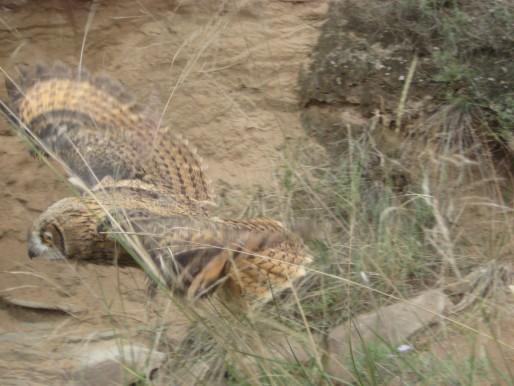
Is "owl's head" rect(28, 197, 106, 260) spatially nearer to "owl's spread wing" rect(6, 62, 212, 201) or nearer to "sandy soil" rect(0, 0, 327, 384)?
"owl's spread wing" rect(6, 62, 212, 201)

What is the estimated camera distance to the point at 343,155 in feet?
14.7

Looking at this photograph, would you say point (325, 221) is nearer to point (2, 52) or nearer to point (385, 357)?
point (385, 357)


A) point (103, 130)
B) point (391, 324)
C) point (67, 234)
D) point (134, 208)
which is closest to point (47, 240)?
point (67, 234)

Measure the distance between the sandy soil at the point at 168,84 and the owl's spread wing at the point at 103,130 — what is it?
70 cm

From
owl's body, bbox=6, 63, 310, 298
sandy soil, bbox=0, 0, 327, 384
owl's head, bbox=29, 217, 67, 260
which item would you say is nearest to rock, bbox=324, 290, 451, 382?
owl's body, bbox=6, 63, 310, 298

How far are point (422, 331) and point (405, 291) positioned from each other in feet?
1.20

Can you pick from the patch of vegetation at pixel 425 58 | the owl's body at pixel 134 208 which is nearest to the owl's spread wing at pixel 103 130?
the owl's body at pixel 134 208

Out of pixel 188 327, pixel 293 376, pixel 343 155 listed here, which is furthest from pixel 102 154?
pixel 293 376

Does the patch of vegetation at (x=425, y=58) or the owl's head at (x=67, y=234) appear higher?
the patch of vegetation at (x=425, y=58)

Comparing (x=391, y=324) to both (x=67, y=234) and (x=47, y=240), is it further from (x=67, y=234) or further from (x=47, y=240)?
(x=47, y=240)

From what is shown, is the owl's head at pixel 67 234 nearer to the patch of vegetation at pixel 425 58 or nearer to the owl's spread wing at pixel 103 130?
the owl's spread wing at pixel 103 130

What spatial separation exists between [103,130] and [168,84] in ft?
4.46

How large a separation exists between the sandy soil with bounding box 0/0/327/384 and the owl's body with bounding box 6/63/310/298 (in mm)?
760

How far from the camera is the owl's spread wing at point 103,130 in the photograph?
3.73 meters
